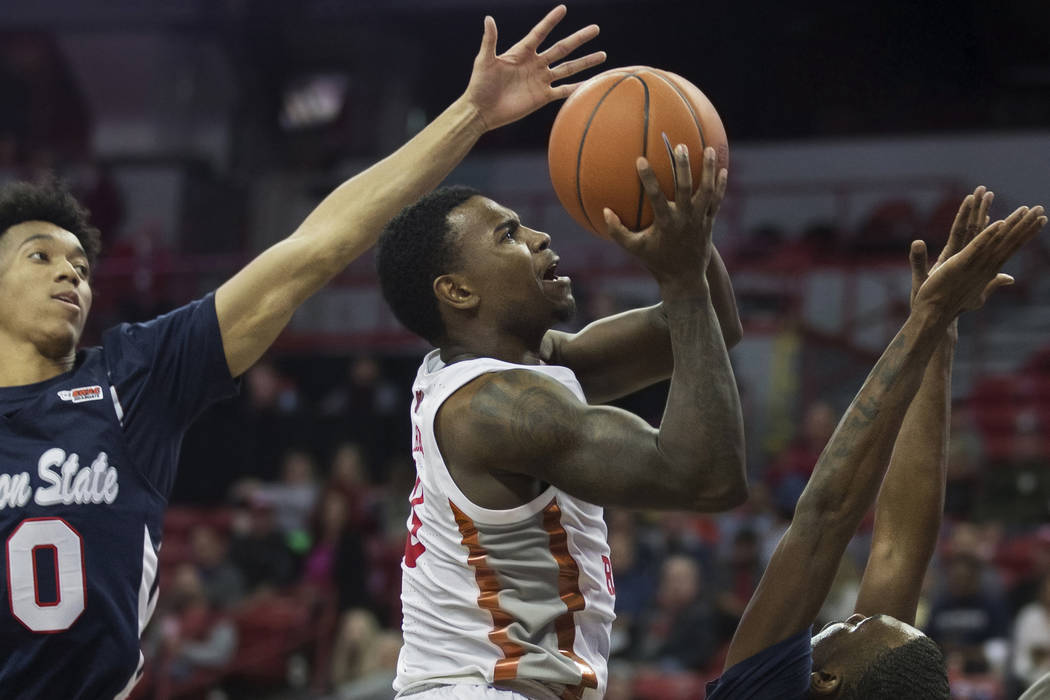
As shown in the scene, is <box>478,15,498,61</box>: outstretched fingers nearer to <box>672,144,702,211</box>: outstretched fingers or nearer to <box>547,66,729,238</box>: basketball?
<box>547,66,729,238</box>: basketball

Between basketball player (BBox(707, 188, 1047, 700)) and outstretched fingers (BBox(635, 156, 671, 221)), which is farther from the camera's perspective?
basketball player (BBox(707, 188, 1047, 700))

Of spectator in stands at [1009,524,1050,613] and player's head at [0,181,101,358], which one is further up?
player's head at [0,181,101,358]

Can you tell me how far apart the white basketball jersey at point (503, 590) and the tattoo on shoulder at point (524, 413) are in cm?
7

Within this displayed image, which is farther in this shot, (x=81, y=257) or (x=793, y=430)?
(x=793, y=430)

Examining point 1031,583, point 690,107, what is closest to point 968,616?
point 1031,583

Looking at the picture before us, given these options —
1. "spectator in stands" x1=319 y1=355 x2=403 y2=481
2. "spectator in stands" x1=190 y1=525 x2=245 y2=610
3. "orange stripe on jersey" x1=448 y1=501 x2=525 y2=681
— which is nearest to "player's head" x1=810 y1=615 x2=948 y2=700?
"orange stripe on jersey" x1=448 y1=501 x2=525 y2=681

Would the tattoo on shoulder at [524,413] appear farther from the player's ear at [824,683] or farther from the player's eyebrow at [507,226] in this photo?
the player's ear at [824,683]

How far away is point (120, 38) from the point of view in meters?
16.7

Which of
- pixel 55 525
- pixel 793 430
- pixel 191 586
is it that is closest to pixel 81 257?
pixel 55 525

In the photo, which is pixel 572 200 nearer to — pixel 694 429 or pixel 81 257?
pixel 694 429

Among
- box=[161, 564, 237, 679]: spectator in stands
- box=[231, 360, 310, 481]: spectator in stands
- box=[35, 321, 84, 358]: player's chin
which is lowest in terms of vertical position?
box=[161, 564, 237, 679]: spectator in stands

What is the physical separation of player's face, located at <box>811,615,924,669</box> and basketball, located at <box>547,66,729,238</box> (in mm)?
943

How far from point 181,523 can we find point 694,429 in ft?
30.0

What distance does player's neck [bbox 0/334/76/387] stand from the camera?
3.19 m
